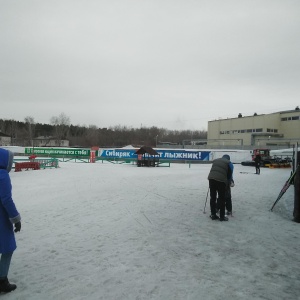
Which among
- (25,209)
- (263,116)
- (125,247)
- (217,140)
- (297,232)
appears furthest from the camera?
(217,140)

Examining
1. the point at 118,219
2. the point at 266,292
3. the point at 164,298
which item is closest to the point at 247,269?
the point at 266,292

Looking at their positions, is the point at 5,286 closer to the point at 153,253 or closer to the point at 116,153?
the point at 153,253

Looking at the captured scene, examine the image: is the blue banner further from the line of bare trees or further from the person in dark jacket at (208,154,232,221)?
the line of bare trees

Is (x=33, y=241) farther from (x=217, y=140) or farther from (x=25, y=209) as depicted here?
(x=217, y=140)

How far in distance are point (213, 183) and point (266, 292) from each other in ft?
12.2

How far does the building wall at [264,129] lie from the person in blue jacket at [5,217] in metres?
56.5

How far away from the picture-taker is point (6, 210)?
3.44 meters

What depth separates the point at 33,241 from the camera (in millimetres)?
5555

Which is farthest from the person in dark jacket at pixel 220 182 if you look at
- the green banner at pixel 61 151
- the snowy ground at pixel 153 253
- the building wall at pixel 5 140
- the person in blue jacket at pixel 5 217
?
the building wall at pixel 5 140

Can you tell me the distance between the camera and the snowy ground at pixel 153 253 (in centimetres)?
368

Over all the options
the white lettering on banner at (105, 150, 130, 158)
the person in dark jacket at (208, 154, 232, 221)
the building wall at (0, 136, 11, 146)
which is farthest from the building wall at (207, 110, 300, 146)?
the building wall at (0, 136, 11, 146)

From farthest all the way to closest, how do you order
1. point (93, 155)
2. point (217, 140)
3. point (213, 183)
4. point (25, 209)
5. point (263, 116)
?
point (217, 140)
point (263, 116)
point (93, 155)
point (25, 209)
point (213, 183)

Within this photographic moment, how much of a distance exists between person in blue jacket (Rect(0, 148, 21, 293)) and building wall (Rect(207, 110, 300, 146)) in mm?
56488

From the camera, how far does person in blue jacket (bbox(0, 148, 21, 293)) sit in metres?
3.41
